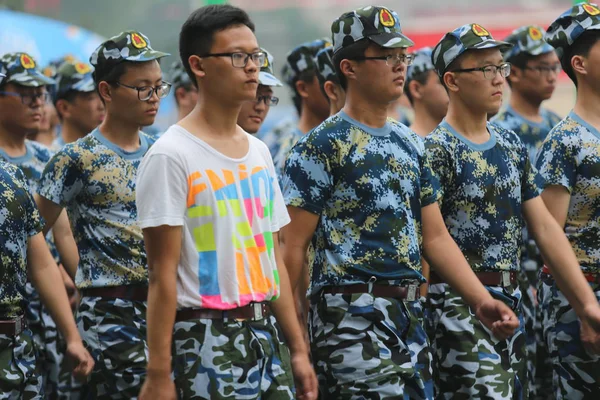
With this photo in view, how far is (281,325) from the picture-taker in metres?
5.64

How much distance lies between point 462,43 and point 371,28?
97 cm

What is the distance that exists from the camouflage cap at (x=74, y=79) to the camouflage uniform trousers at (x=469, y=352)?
141 inches

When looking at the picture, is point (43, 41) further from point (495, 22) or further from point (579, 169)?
point (579, 169)

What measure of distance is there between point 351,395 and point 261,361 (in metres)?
0.89

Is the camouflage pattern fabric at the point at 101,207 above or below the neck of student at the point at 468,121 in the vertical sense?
below

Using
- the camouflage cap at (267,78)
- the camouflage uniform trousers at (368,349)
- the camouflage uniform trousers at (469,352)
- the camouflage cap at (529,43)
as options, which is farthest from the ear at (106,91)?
the camouflage cap at (529,43)

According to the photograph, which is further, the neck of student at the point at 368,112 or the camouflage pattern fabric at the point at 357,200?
the neck of student at the point at 368,112

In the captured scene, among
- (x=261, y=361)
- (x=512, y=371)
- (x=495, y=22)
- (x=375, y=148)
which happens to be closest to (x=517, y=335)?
(x=512, y=371)

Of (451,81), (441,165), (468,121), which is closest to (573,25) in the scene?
(451,81)

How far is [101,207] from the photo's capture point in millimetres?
7309

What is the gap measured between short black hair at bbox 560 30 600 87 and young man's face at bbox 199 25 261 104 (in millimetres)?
2838

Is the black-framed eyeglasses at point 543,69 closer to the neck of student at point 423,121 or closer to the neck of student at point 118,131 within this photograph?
the neck of student at point 423,121

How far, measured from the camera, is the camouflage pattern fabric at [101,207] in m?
7.27

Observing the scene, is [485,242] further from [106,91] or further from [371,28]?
[106,91]
